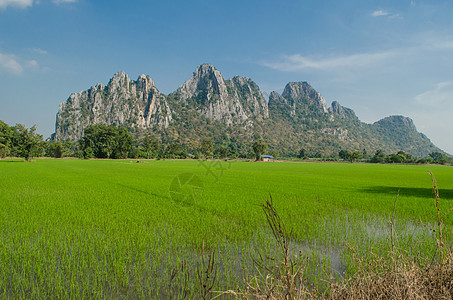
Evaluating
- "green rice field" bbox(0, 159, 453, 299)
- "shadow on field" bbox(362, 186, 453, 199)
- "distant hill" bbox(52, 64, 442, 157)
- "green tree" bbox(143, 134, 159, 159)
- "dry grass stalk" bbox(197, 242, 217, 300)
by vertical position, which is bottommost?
"green rice field" bbox(0, 159, 453, 299)

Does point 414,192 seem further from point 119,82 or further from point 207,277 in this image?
point 119,82

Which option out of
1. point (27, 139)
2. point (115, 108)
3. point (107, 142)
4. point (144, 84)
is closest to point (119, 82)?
point (144, 84)

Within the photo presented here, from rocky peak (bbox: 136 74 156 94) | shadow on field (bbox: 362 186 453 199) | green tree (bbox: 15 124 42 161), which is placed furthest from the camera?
rocky peak (bbox: 136 74 156 94)

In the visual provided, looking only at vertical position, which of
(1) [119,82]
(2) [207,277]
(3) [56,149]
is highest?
(1) [119,82]

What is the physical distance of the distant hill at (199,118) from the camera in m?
146

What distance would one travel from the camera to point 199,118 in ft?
529

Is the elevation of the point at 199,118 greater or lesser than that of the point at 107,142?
greater

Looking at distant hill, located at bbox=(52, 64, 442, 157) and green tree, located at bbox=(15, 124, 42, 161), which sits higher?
distant hill, located at bbox=(52, 64, 442, 157)

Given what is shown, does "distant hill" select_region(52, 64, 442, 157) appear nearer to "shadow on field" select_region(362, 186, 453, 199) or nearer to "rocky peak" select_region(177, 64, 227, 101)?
"rocky peak" select_region(177, 64, 227, 101)

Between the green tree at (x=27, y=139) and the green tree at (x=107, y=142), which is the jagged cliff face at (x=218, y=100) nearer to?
the green tree at (x=107, y=142)

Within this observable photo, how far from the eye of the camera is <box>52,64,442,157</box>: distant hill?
477 feet

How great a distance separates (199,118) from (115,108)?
177ft

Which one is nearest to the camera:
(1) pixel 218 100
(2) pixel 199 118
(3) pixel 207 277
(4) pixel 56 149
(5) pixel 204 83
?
(3) pixel 207 277

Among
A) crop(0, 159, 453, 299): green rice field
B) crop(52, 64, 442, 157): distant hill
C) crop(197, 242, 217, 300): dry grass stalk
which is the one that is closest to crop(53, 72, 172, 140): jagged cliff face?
crop(52, 64, 442, 157): distant hill
